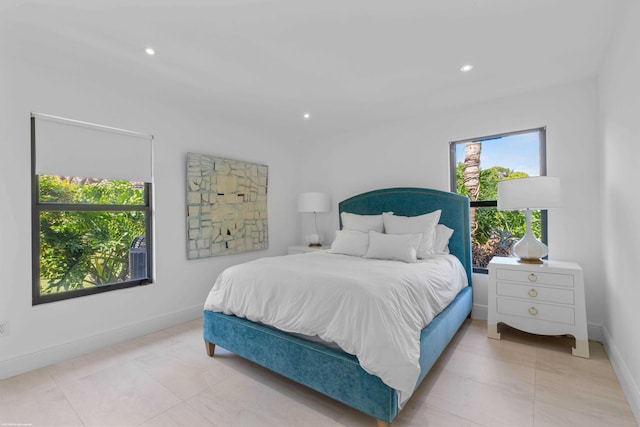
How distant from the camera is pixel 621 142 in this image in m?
1.98

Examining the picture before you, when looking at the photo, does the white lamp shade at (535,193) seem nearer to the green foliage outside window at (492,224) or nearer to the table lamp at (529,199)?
the table lamp at (529,199)

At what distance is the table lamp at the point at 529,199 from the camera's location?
2494mm

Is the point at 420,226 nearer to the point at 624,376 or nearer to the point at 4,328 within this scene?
the point at 624,376

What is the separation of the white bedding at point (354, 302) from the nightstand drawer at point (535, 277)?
503 mm

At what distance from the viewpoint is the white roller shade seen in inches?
94.6

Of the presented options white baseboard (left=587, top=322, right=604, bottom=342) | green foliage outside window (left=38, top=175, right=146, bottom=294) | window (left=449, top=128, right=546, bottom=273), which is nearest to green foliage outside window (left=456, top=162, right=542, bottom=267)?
window (left=449, top=128, right=546, bottom=273)

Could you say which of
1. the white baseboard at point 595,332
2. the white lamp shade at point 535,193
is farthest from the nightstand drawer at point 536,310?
the white lamp shade at point 535,193

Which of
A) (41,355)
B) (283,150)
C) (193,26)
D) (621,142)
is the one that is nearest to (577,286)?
(621,142)

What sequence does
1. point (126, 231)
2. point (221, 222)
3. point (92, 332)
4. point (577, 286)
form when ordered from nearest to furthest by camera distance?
point (577, 286) → point (92, 332) → point (126, 231) → point (221, 222)

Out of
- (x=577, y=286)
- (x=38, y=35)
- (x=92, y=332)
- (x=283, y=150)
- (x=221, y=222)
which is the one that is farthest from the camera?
(x=283, y=150)

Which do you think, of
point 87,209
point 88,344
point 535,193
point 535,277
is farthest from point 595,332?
point 87,209

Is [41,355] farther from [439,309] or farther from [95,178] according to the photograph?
[439,309]

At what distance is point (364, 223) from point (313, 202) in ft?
3.13

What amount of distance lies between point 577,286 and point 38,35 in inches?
172
